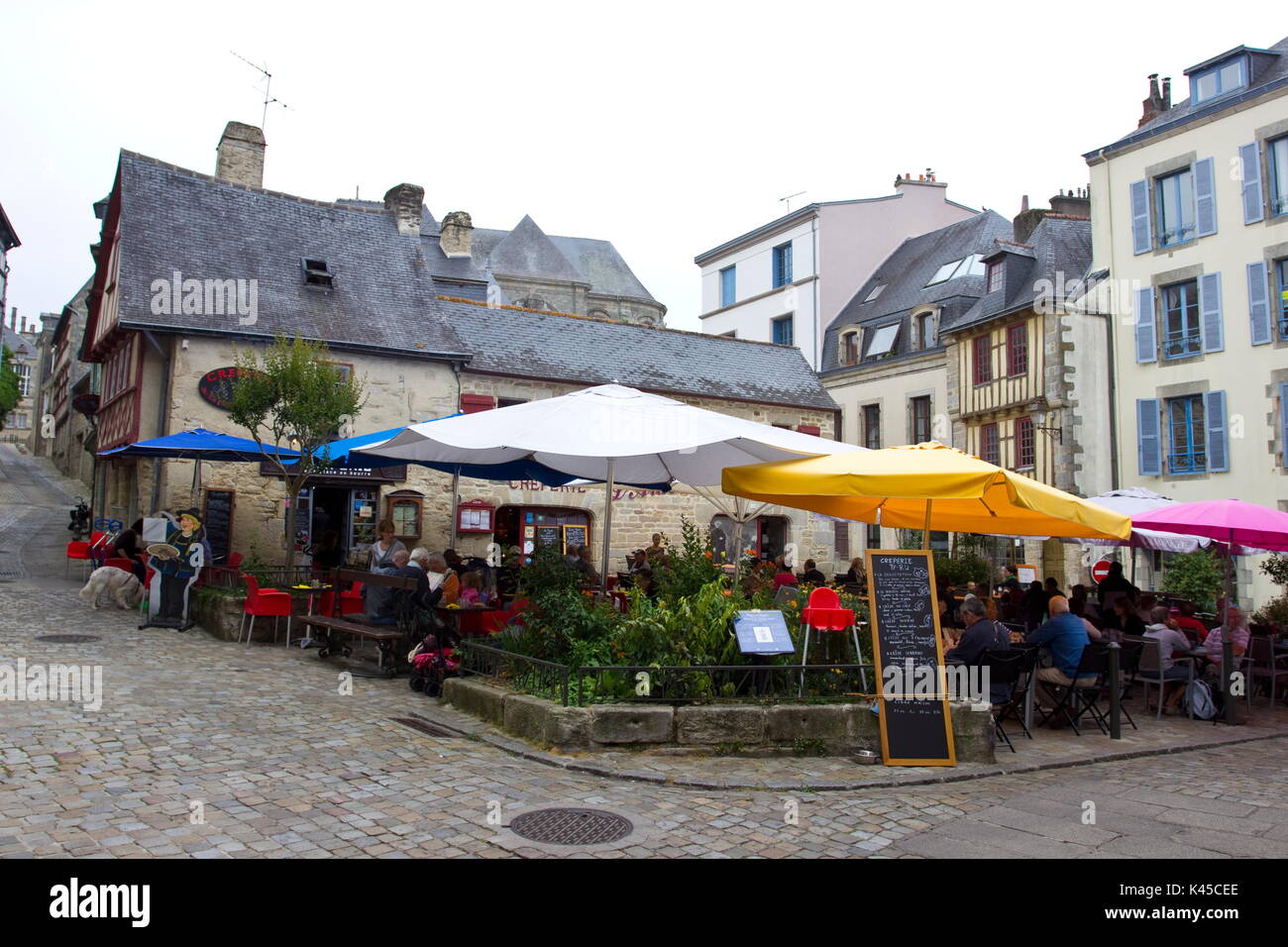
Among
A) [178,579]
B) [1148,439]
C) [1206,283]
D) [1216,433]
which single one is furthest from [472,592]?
[1206,283]

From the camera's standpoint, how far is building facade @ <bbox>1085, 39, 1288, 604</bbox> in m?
18.4

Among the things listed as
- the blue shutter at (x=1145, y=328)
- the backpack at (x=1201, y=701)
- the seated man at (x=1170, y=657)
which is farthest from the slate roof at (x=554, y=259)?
the backpack at (x=1201, y=701)

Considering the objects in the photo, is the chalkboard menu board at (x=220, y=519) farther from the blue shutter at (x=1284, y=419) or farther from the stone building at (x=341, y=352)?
the blue shutter at (x=1284, y=419)

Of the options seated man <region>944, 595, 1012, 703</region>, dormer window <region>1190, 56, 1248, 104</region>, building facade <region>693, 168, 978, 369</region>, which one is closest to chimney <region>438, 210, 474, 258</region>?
building facade <region>693, 168, 978, 369</region>

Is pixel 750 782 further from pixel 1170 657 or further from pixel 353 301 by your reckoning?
pixel 353 301

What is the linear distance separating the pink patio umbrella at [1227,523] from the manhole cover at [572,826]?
6.78 meters

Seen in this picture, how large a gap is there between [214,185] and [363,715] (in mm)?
15714

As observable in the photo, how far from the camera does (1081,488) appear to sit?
2162 centimetres

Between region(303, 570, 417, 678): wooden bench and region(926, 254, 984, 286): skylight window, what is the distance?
70.9ft

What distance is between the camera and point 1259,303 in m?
18.6

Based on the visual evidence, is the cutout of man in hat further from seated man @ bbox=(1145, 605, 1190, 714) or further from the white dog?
seated man @ bbox=(1145, 605, 1190, 714)

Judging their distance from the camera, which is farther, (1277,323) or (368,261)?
(368,261)
